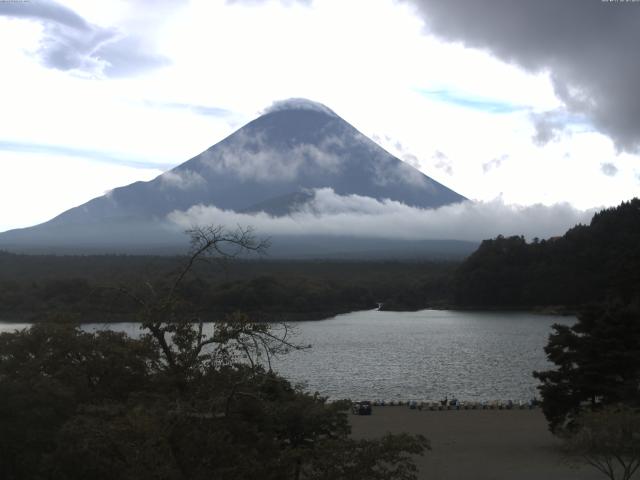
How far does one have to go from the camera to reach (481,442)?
15555 mm

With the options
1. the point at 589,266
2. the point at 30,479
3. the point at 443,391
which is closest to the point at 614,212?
the point at 589,266

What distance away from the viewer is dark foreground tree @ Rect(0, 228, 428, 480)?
17.0ft

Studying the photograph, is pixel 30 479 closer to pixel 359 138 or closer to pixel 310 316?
pixel 310 316

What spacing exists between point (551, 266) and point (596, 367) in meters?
45.4

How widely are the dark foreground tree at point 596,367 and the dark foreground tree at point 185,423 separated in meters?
8.49

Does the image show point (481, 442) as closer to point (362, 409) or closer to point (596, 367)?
point (596, 367)

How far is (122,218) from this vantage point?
157 m

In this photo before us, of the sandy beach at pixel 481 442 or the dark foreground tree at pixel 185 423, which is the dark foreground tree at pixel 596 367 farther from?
the dark foreground tree at pixel 185 423

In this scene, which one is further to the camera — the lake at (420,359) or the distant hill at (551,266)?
the distant hill at (551,266)

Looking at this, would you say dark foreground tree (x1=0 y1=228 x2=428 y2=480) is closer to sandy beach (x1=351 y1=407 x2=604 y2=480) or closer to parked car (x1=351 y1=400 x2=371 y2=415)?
sandy beach (x1=351 y1=407 x2=604 y2=480)

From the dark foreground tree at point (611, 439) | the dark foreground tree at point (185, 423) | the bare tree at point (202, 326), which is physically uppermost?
the bare tree at point (202, 326)

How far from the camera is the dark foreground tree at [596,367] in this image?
13750mm

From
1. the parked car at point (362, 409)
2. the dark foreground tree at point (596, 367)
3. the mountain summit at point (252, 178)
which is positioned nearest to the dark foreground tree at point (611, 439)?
the dark foreground tree at point (596, 367)

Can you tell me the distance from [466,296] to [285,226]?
95.1 meters
